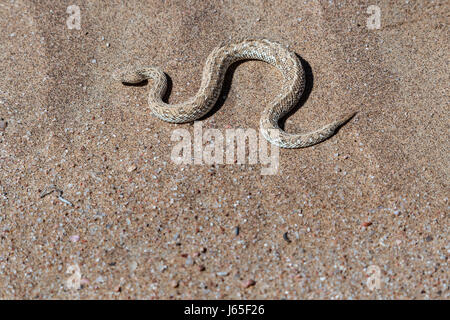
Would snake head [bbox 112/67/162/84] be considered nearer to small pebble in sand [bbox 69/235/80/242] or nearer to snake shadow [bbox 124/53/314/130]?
snake shadow [bbox 124/53/314/130]

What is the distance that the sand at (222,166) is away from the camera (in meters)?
5.08

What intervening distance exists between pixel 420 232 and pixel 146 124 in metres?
Result: 4.15

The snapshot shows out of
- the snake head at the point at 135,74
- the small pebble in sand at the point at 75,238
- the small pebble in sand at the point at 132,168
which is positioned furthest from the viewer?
the snake head at the point at 135,74

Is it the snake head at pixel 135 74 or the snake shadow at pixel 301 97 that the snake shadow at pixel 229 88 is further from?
the snake head at pixel 135 74

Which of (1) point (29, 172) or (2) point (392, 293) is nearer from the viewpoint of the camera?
(2) point (392, 293)

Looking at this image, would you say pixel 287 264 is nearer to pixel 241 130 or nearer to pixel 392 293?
pixel 392 293

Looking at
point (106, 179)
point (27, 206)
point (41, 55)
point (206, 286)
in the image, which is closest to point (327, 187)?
point (206, 286)

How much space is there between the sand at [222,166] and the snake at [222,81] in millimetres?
168

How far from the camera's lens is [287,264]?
5109 mm

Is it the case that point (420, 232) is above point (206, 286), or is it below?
above

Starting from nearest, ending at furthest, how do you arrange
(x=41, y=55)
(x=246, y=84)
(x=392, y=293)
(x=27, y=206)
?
(x=392, y=293) → (x=27, y=206) → (x=246, y=84) → (x=41, y=55)

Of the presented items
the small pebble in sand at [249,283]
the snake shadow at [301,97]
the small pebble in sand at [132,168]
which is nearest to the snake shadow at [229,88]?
the snake shadow at [301,97]

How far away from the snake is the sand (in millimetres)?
168

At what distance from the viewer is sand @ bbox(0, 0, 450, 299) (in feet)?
16.7
